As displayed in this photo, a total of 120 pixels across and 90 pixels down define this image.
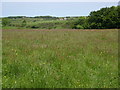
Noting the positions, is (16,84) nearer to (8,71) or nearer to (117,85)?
(8,71)

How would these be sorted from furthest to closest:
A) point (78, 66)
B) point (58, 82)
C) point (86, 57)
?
1. point (86, 57)
2. point (78, 66)
3. point (58, 82)

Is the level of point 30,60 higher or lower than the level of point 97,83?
higher

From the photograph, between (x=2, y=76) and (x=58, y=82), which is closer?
(x=58, y=82)

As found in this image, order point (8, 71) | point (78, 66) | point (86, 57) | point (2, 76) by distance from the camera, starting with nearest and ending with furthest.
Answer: point (2, 76) → point (8, 71) → point (78, 66) → point (86, 57)

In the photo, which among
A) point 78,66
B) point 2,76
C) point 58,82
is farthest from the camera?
point 78,66

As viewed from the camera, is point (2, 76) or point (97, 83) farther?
point (2, 76)

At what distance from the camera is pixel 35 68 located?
4.99m

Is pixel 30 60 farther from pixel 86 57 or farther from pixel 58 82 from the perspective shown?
pixel 86 57

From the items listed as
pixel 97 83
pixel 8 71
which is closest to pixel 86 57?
pixel 97 83

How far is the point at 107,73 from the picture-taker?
4.78 metres

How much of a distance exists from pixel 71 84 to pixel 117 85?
132 cm

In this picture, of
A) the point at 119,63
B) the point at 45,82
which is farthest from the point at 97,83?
the point at 119,63

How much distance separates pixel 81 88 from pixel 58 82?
0.69 metres

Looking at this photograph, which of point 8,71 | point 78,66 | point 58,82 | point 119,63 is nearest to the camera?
point 58,82
